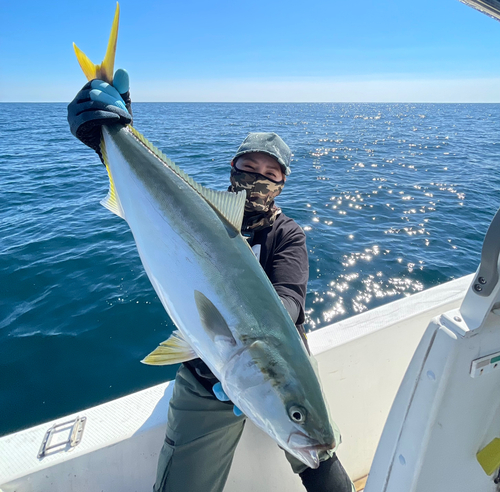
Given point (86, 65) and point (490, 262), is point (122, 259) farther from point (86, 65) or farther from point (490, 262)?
point (490, 262)

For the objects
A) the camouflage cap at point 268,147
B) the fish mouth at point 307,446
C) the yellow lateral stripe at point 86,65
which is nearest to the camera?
the fish mouth at point 307,446

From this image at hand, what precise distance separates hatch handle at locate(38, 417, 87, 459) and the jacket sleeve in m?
1.69

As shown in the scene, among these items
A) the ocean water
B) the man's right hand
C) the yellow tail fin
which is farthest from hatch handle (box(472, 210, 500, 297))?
the ocean water

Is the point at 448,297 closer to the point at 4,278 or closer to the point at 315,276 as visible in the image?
the point at 315,276

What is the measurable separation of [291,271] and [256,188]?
29.6 inches

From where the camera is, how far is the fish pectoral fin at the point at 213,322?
53.6 inches

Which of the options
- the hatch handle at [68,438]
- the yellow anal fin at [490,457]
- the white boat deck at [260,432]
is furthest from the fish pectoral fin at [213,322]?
the yellow anal fin at [490,457]

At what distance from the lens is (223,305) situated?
1383 millimetres

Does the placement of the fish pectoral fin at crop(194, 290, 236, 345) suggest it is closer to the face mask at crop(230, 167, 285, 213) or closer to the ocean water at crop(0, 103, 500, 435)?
the face mask at crop(230, 167, 285, 213)

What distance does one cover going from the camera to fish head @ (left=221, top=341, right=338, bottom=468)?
1273mm

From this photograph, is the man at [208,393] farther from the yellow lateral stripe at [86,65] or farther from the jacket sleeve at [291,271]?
the yellow lateral stripe at [86,65]

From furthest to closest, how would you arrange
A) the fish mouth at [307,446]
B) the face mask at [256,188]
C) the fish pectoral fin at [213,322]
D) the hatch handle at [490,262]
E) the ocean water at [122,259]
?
the ocean water at [122,259] → the face mask at [256,188] → the hatch handle at [490,262] → the fish pectoral fin at [213,322] → the fish mouth at [307,446]

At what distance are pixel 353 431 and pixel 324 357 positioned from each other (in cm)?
78

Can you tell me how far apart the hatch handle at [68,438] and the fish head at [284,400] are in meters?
1.58
